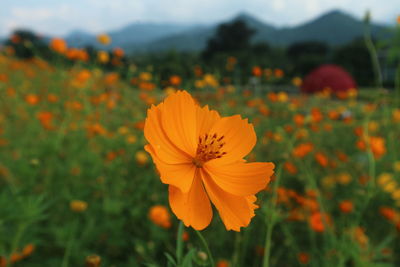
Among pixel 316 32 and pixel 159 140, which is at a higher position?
pixel 316 32

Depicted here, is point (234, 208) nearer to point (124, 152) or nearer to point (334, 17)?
point (124, 152)

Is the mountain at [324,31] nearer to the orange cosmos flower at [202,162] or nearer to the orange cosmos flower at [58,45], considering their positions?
the orange cosmos flower at [58,45]

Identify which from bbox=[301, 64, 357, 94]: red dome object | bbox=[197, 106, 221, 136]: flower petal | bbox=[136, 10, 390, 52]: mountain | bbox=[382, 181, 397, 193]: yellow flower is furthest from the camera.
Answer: bbox=[136, 10, 390, 52]: mountain

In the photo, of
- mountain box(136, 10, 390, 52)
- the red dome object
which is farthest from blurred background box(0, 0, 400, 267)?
mountain box(136, 10, 390, 52)

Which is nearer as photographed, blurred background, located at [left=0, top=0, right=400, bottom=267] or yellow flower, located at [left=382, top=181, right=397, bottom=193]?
blurred background, located at [left=0, top=0, right=400, bottom=267]

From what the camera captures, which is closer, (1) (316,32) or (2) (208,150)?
(2) (208,150)

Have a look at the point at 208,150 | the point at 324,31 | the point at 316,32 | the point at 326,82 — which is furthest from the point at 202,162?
the point at 324,31

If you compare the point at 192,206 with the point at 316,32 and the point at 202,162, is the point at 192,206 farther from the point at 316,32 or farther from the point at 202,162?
the point at 316,32

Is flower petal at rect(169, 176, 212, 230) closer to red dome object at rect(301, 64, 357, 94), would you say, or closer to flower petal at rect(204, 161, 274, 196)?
flower petal at rect(204, 161, 274, 196)
